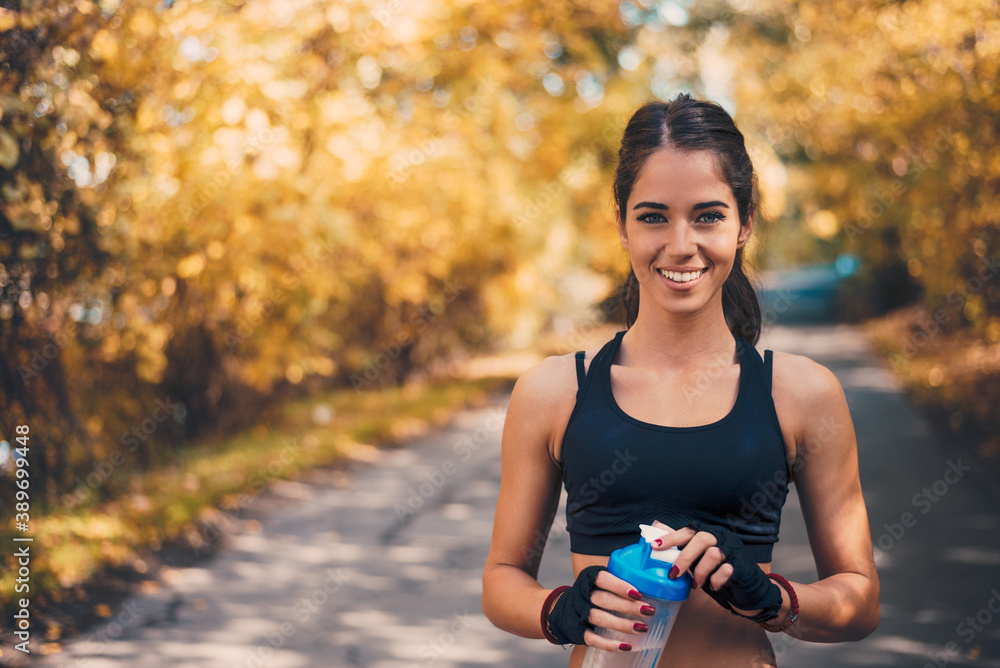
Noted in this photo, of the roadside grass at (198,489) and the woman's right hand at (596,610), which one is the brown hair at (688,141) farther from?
the roadside grass at (198,489)

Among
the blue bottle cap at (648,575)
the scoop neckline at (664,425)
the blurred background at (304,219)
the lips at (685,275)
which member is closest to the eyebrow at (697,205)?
the lips at (685,275)

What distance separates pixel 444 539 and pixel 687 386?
4.97m

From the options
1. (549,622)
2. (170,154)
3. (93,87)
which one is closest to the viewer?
(549,622)

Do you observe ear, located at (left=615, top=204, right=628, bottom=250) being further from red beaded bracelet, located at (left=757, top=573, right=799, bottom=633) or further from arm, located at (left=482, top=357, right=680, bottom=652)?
red beaded bracelet, located at (left=757, top=573, right=799, bottom=633)

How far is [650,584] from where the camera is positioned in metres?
1.32

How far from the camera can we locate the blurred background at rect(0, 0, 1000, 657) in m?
5.07

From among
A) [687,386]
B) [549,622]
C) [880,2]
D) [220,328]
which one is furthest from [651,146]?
[880,2]

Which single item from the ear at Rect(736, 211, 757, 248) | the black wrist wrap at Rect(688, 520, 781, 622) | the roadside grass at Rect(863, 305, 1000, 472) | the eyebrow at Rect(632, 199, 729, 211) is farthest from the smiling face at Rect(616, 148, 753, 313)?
the roadside grass at Rect(863, 305, 1000, 472)

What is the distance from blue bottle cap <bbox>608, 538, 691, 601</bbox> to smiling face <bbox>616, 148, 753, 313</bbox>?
0.51 meters

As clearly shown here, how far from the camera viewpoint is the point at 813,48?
15.9 metres

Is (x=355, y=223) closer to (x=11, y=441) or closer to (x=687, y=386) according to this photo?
(x=11, y=441)

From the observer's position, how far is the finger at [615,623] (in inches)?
53.1

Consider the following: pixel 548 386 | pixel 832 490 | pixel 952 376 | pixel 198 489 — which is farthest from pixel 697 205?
pixel 952 376

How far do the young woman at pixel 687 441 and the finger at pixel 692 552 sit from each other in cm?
7
